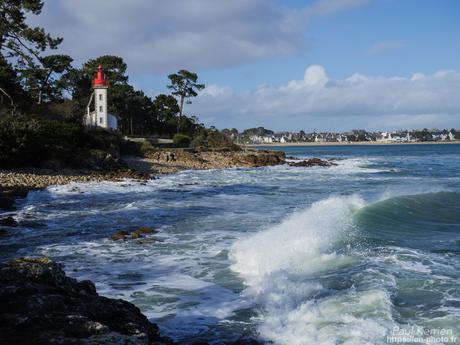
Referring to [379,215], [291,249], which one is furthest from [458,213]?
[291,249]

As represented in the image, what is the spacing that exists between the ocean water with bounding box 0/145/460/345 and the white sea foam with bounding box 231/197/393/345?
0.03m

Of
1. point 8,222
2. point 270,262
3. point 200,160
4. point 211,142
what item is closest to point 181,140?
point 211,142

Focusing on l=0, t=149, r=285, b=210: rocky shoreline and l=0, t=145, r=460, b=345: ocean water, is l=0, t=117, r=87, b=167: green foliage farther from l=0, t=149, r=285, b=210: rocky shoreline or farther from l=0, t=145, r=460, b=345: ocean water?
l=0, t=145, r=460, b=345: ocean water

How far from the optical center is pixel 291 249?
1094 cm

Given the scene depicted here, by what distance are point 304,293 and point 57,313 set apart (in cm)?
434

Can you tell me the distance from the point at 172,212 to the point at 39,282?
11787 millimetres

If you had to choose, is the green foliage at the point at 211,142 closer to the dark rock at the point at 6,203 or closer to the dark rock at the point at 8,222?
the dark rock at the point at 6,203

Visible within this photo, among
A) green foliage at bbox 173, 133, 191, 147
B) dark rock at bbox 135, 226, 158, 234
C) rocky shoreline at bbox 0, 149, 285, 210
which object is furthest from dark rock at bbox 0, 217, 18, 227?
green foliage at bbox 173, 133, 191, 147

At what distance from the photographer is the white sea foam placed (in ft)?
20.3

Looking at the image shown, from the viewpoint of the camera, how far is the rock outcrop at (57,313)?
4203mm

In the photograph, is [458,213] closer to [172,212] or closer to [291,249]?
[291,249]

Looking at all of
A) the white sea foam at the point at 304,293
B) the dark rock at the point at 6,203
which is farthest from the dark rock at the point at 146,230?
the dark rock at the point at 6,203

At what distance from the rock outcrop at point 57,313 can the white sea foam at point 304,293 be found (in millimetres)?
1993

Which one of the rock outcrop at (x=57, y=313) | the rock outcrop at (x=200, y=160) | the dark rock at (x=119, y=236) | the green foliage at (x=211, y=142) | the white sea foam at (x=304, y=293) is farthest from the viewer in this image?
the green foliage at (x=211, y=142)
